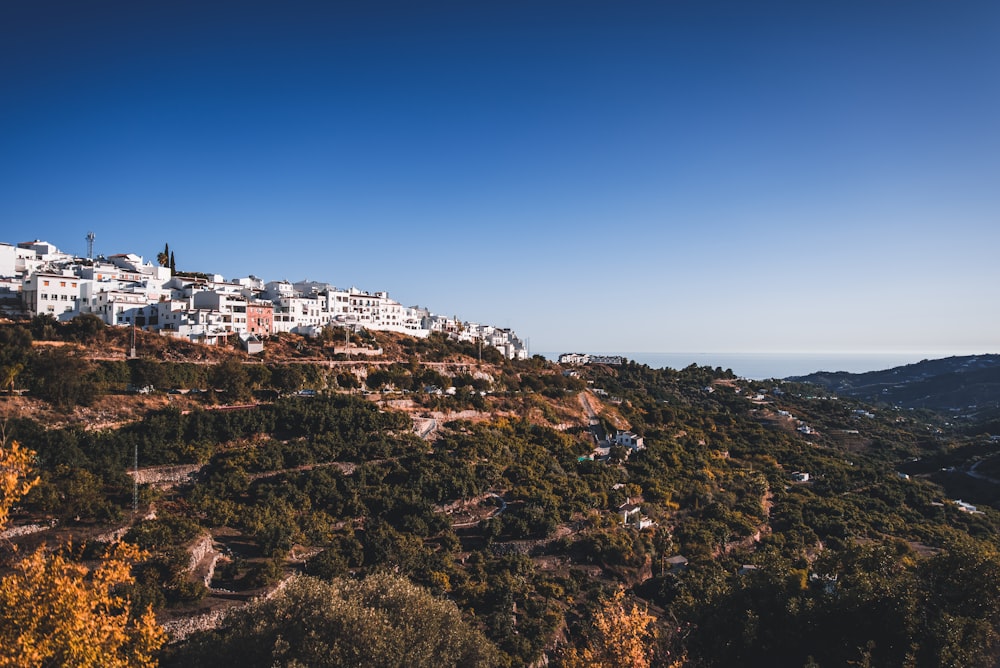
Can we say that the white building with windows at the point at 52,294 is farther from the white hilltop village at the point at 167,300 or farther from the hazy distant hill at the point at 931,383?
the hazy distant hill at the point at 931,383

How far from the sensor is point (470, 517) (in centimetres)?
3108

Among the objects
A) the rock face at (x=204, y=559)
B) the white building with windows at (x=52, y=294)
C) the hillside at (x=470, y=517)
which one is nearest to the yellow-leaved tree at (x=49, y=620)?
the hillside at (x=470, y=517)

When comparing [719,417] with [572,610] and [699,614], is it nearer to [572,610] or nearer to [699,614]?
[572,610]

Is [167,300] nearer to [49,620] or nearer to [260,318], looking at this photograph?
[260,318]

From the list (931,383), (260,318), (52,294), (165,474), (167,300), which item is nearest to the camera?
(165,474)

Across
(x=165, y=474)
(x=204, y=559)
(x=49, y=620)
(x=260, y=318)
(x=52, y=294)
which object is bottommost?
(x=204, y=559)

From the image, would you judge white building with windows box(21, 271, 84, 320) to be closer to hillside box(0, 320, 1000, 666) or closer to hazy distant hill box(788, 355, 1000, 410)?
hillside box(0, 320, 1000, 666)

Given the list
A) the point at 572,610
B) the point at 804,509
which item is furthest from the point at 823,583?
the point at 804,509

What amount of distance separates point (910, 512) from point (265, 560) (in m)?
48.3

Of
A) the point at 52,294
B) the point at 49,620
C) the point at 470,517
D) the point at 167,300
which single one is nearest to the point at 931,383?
the point at 470,517

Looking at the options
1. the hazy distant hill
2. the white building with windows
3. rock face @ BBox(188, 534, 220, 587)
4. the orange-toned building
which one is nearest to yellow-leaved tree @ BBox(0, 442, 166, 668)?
rock face @ BBox(188, 534, 220, 587)

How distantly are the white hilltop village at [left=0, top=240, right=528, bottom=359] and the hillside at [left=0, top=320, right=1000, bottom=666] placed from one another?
13.8 ft

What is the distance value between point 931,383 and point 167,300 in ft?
578

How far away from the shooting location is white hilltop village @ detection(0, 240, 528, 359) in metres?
42.1
